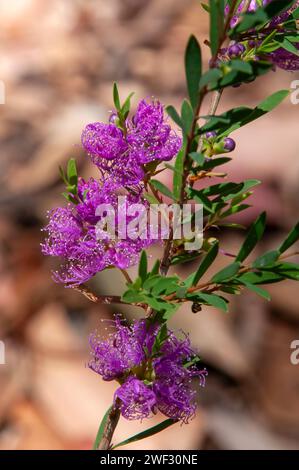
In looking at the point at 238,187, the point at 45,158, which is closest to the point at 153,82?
the point at 45,158

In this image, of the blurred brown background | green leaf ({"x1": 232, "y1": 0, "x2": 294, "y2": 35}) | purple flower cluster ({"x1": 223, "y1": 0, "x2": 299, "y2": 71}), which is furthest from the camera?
the blurred brown background

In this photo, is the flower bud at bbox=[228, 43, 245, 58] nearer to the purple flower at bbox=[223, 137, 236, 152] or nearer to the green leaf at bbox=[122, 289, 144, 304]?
the purple flower at bbox=[223, 137, 236, 152]

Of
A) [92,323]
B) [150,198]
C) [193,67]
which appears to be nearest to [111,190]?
[150,198]

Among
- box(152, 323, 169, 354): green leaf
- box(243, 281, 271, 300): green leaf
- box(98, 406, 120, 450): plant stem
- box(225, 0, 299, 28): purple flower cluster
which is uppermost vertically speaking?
box(225, 0, 299, 28): purple flower cluster

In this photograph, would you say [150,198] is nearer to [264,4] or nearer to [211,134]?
[211,134]

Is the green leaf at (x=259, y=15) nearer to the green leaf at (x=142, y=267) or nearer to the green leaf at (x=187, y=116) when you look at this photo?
the green leaf at (x=187, y=116)

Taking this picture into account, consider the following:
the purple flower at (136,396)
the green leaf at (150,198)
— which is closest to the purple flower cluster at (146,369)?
the purple flower at (136,396)

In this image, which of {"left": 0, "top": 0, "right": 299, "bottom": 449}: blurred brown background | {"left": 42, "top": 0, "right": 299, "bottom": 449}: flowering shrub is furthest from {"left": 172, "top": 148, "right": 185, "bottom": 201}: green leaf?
{"left": 0, "top": 0, "right": 299, "bottom": 449}: blurred brown background
